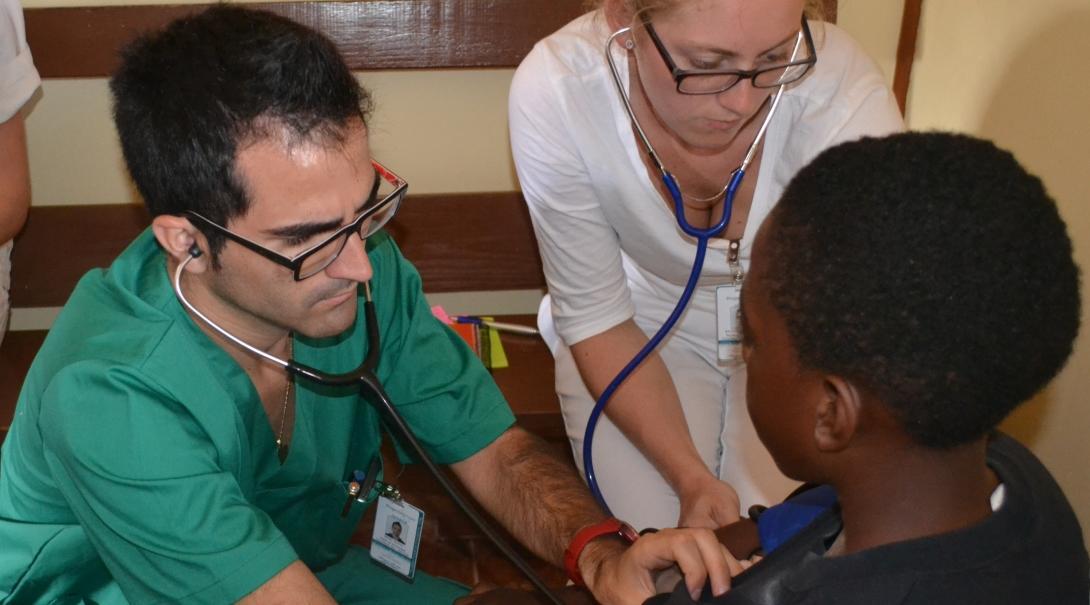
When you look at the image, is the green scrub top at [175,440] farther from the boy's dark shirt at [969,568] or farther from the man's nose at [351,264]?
the boy's dark shirt at [969,568]

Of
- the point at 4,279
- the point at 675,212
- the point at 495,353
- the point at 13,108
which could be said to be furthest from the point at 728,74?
the point at 4,279

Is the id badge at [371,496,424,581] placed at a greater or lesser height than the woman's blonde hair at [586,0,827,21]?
lesser

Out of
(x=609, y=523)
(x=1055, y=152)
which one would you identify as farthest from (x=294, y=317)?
(x=1055, y=152)

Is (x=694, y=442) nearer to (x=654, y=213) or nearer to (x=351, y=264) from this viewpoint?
(x=654, y=213)

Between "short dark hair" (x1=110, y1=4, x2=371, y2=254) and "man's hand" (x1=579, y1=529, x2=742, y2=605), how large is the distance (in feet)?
1.85

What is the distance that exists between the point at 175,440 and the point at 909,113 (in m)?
1.82

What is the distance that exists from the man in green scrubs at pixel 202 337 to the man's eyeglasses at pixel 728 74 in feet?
1.30

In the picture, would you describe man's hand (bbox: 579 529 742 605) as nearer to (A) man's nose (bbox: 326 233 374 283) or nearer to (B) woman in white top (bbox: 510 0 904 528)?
(B) woman in white top (bbox: 510 0 904 528)

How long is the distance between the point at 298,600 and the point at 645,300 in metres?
0.91

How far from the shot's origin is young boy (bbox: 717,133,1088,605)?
3.04 feet

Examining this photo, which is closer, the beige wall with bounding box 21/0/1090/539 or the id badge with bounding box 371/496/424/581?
the id badge with bounding box 371/496/424/581

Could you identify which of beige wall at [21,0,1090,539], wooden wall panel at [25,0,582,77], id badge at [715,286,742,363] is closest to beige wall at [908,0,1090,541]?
beige wall at [21,0,1090,539]

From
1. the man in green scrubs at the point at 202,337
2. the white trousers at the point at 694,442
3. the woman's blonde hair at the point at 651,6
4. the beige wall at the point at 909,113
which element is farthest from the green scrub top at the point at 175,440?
the beige wall at the point at 909,113

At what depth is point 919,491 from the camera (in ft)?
3.34
